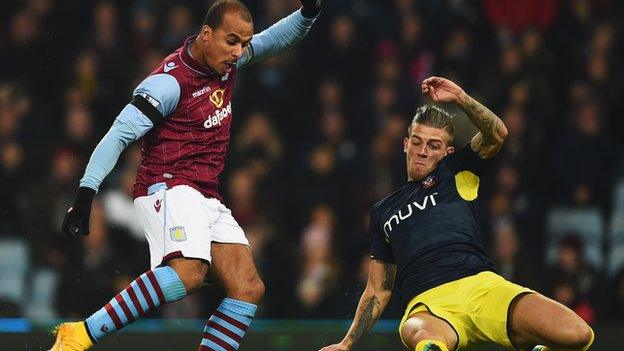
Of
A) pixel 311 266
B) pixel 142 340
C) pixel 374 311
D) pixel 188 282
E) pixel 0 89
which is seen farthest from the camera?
pixel 0 89

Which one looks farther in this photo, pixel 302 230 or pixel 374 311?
pixel 302 230

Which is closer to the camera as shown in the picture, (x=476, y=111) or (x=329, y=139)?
(x=476, y=111)

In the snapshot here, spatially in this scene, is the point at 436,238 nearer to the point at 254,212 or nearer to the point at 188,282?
the point at 188,282

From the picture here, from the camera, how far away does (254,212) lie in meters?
9.97

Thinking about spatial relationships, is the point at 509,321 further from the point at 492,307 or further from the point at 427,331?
the point at 427,331

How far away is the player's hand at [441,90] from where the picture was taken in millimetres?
5957

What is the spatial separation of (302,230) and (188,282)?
14.0 feet

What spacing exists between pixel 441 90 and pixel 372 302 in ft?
3.66

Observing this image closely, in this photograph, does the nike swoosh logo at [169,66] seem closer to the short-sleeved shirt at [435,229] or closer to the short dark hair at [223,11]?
the short dark hair at [223,11]

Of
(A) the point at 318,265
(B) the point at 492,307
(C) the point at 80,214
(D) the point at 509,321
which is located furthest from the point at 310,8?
(A) the point at 318,265

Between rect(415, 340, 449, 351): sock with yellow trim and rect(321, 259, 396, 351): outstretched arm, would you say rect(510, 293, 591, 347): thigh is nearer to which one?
rect(415, 340, 449, 351): sock with yellow trim

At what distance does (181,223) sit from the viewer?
600 cm

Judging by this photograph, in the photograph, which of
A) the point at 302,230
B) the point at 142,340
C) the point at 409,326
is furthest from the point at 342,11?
the point at 409,326

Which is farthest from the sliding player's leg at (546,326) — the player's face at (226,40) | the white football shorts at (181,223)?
the player's face at (226,40)
